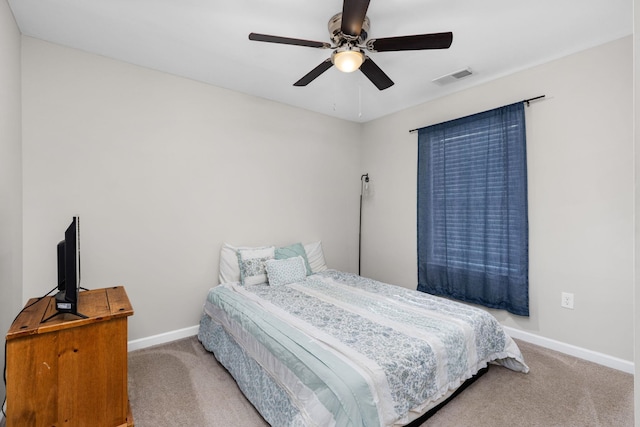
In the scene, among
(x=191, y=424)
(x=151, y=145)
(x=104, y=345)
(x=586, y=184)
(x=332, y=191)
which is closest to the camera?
(x=104, y=345)

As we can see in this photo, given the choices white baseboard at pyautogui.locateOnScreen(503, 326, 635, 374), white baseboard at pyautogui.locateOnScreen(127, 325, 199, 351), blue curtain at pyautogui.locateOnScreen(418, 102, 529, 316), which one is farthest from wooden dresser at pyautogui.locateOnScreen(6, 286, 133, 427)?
white baseboard at pyautogui.locateOnScreen(503, 326, 635, 374)

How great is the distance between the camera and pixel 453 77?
2898 millimetres

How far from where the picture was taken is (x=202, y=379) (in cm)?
219

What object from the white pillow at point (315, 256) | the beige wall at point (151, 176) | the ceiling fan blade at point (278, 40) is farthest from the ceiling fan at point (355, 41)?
the white pillow at point (315, 256)

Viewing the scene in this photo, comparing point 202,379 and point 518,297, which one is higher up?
point 518,297

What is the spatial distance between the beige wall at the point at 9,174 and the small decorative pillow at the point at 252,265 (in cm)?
163

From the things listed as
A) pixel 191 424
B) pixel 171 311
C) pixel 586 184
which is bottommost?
pixel 191 424

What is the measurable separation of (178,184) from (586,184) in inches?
142

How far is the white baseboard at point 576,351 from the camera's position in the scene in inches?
89.0

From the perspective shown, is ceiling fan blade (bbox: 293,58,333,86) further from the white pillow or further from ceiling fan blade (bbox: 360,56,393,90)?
the white pillow

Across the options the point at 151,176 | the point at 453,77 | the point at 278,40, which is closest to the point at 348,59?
the point at 278,40

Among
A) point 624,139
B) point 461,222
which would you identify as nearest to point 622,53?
point 624,139

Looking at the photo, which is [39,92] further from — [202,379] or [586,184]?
[586,184]

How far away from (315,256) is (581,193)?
2.64 meters
